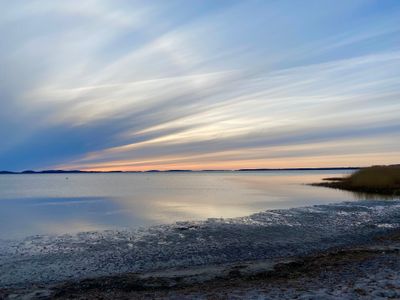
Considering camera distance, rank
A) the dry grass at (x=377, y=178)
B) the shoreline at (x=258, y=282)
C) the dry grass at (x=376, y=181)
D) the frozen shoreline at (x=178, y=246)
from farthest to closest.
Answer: the dry grass at (x=377, y=178) → the dry grass at (x=376, y=181) → the frozen shoreline at (x=178, y=246) → the shoreline at (x=258, y=282)

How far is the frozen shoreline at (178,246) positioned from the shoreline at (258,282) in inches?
52.0

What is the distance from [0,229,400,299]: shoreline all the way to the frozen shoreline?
1.32 meters

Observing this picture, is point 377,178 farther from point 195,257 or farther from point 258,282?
point 258,282

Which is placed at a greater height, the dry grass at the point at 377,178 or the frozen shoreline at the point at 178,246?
the dry grass at the point at 377,178

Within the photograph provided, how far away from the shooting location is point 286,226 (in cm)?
2534

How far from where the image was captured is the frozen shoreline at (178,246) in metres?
15.7

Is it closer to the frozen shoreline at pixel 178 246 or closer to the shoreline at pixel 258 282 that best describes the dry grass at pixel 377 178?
the frozen shoreline at pixel 178 246

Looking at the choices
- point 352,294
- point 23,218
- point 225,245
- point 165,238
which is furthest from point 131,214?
point 352,294

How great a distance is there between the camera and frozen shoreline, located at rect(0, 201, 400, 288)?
15703mm

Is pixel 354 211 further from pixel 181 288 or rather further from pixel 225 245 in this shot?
pixel 181 288

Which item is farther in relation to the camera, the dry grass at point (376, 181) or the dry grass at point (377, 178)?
the dry grass at point (377, 178)

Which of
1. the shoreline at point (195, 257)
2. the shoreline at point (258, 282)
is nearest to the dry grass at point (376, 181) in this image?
the shoreline at point (195, 257)

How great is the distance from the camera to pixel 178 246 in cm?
1959

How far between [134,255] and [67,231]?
1062 cm
